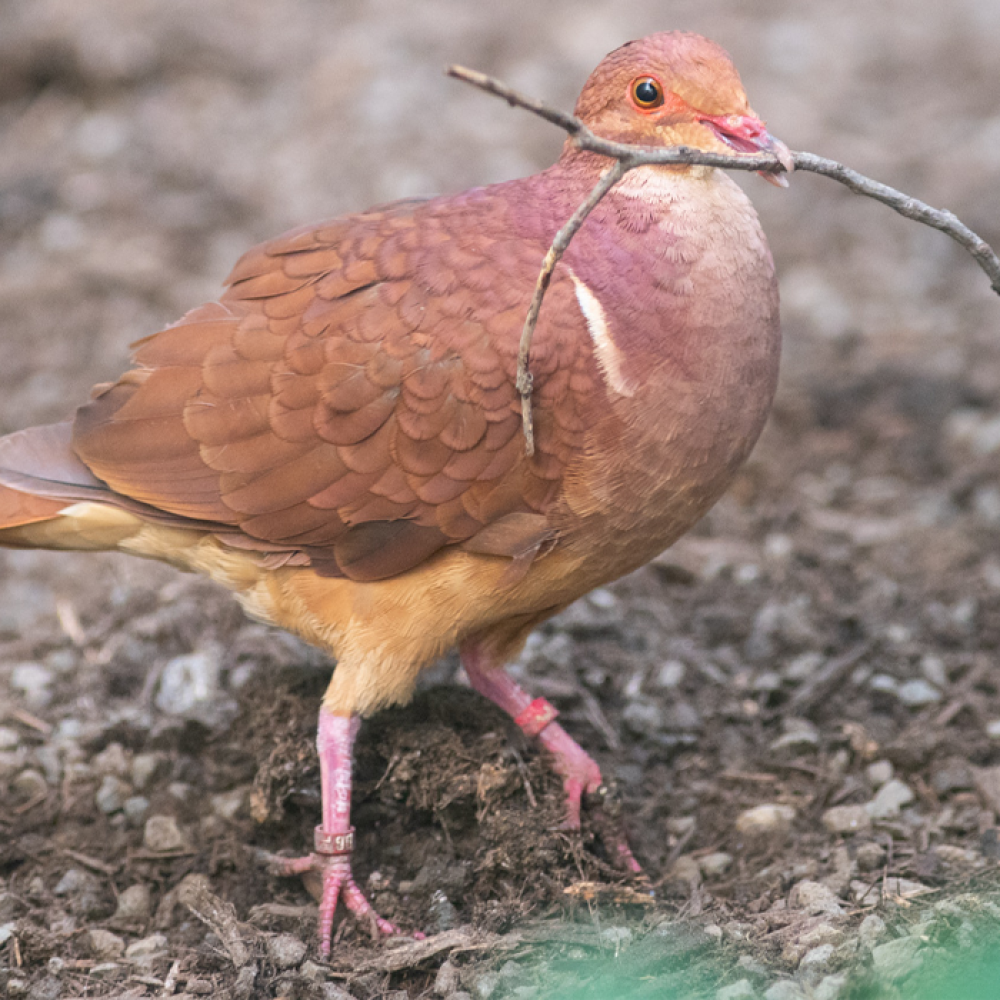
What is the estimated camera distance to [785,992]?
115 inches

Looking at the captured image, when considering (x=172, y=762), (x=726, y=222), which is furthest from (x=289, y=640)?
(x=726, y=222)

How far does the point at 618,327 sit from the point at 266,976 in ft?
6.20

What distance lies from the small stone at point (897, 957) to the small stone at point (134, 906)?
6.79 ft

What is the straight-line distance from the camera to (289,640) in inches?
188

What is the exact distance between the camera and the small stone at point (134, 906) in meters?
3.78

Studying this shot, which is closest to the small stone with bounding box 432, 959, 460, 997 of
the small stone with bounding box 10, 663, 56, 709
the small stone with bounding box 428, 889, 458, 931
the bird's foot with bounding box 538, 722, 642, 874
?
the small stone with bounding box 428, 889, 458, 931

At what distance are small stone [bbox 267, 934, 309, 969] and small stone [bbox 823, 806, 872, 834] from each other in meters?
1.61

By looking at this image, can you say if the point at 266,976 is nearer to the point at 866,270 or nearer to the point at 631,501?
the point at 631,501

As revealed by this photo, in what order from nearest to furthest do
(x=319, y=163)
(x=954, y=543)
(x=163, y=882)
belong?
(x=163, y=882), (x=954, y=543), (x=319, y=163)

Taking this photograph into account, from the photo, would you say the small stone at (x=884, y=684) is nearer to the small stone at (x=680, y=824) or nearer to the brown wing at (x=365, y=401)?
the small stone at (x=680, y=824)

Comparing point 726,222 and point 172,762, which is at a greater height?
point 726,222

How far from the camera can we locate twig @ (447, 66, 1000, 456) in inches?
106

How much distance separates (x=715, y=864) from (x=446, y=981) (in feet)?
3.32

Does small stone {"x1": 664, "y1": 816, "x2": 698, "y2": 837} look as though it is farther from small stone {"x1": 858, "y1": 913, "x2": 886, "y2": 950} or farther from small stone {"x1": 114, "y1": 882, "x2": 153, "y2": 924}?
small stone {"x1": 114, "y1": 882, "x2": 153, "y2": 924}
